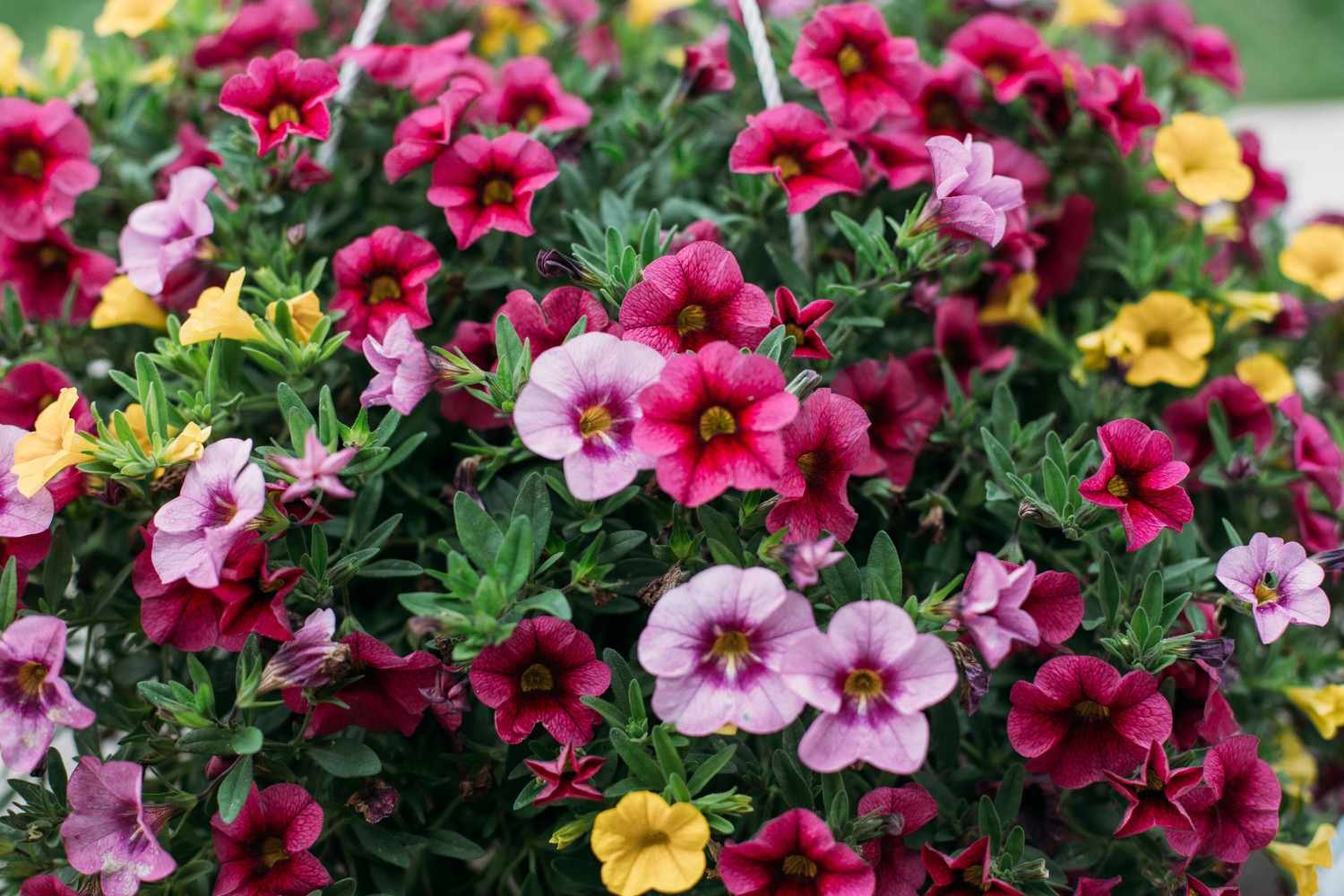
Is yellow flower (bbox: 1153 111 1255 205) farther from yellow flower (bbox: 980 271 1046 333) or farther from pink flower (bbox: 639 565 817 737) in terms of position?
pink flower (bbox: 639 565 817 737)

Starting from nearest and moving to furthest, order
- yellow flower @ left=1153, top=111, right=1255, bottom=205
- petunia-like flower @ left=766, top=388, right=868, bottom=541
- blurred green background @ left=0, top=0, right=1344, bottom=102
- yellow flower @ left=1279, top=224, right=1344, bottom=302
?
petunia-like flower @ left=766, top=388, right=868, bottom=541
yellow flower @ left=1153, top=111, right=1255, bottom=205
yellow flower @ left=1279, top=224, right=1344, bottom=302
blurred green background @ left=0, top=0, right=1344, bottom=102

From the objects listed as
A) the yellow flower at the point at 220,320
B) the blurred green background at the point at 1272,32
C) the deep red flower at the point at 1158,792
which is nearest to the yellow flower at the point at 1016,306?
the deep red flower at the point at 1158,792

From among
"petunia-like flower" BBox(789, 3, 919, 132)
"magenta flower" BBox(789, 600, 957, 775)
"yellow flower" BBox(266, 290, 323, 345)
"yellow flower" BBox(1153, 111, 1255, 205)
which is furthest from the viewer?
"yellow flower" BBox(1153, 111, 1255, 205)

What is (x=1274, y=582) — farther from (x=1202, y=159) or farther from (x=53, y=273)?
(x=53, y=273)

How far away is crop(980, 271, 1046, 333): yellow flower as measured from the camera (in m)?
1.35

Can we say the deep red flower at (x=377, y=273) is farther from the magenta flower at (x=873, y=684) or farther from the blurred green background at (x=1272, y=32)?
the blurred green background at (x=1272, y=32)

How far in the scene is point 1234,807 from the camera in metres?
0.99

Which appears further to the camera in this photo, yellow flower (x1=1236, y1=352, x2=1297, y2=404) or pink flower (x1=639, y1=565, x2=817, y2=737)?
yellow flower (x1=1236, y1=352, x2=1297, y2=404)

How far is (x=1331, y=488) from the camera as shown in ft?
4.04

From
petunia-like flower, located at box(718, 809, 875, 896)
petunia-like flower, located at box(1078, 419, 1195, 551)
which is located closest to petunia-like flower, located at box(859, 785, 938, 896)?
petunia-like flower, located at box(718, 809, 875, 896)

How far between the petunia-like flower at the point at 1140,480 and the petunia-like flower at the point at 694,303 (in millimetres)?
313

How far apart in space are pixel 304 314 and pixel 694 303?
15.9 inches

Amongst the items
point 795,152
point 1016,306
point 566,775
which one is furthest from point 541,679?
point 1016,306

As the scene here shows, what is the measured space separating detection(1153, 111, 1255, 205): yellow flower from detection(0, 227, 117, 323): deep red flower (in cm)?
125
